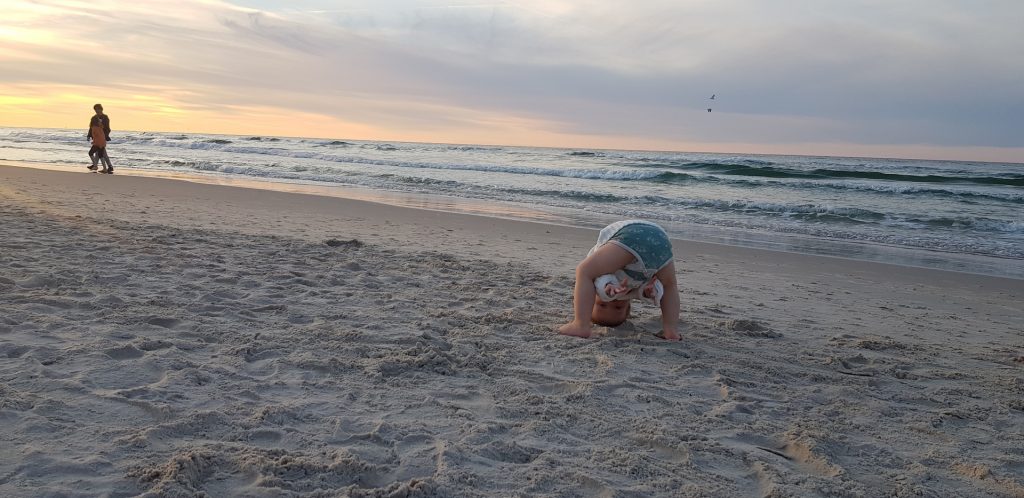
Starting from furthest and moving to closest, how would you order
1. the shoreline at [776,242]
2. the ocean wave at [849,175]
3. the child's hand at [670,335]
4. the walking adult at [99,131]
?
the ocean wave at [849,175] < the walking adult at [99,131] < the shoreline at [776,242] < the child's hand at [670,335]

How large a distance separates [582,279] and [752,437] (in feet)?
5.02

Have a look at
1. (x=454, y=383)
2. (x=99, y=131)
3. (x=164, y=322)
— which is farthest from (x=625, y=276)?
(x=99, y=131)

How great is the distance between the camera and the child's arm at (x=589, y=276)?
396 centimetres

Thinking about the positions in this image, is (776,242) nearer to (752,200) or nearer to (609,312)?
(609,312)

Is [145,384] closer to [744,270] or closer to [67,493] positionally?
[67,493]

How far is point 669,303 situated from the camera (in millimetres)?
4152

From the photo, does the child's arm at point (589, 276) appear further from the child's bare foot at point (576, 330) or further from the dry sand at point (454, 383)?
the dry sand at point (454, 383)

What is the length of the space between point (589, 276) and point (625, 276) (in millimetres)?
215

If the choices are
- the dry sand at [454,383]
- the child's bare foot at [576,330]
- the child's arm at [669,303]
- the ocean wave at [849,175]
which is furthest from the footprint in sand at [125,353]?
the ocean wave at [849,175]

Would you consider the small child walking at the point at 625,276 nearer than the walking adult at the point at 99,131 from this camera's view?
Yes

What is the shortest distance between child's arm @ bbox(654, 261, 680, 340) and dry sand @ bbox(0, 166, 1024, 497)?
106mm

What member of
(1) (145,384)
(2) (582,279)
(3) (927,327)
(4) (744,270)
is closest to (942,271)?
(4) (744,270)

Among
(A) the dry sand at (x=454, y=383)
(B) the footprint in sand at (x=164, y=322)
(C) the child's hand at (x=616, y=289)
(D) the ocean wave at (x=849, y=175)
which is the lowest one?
(A) the dry sand at (x=454, y=383)

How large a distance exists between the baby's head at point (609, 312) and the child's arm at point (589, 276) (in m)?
0.12
